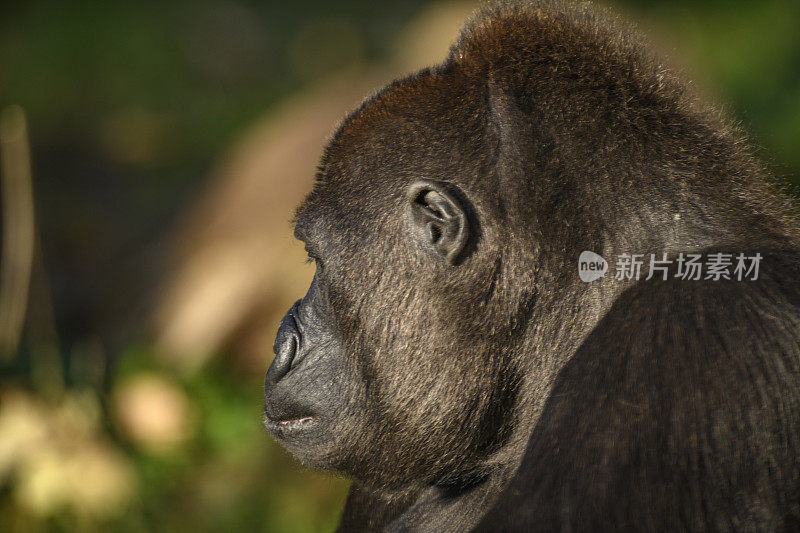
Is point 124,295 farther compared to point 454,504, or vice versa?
point 124,295

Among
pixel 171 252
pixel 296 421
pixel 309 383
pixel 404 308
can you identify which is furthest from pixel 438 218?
pixel 171 252

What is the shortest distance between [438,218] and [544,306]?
333 millimetres

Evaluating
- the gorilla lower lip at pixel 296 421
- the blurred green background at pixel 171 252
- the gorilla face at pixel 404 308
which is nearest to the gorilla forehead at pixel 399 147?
the gorilla face at pixel 404 308

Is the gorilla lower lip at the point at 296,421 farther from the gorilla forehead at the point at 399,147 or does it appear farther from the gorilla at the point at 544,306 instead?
the gorilla forehead at the point at 399,147

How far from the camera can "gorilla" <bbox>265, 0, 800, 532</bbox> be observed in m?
1.75

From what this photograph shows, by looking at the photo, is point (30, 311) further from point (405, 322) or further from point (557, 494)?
point (557, 494)

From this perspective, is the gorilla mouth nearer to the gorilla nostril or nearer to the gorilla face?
the gorilla face

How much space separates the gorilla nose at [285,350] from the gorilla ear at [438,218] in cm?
46

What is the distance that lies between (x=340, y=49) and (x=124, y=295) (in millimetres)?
6803

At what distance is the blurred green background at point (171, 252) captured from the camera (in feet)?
14.5

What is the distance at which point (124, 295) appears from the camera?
6664 mm

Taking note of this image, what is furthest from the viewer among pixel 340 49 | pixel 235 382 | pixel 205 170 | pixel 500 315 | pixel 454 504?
pixel 340 49

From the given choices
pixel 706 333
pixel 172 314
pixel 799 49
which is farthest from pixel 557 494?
pixel 799 49

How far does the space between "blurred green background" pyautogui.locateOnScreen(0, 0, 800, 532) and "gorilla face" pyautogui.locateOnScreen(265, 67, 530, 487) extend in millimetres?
708
